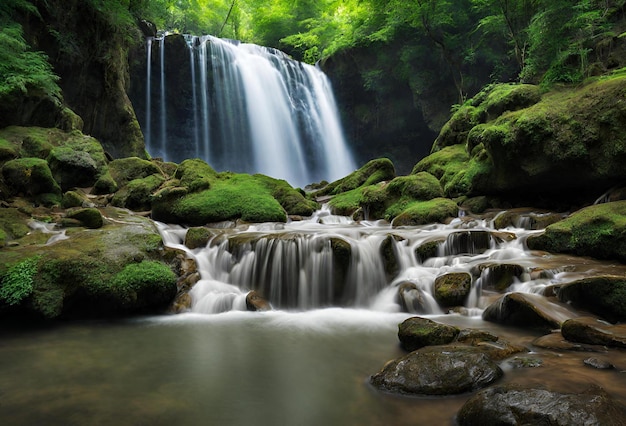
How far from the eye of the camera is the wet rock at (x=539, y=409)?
2.32m

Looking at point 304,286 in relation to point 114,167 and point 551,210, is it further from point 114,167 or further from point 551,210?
point 114,167

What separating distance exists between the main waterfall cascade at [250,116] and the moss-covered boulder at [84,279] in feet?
63.5

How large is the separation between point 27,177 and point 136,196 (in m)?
2.77

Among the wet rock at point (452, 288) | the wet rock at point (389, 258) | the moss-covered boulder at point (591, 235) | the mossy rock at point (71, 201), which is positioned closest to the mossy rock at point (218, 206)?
the mossy rock at point (71, 201)

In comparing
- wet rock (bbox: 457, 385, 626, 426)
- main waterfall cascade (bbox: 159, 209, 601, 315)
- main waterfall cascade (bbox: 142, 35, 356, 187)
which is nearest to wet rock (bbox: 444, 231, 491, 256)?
main waterfall cascade (bbox: 159, 209, 601, 315)

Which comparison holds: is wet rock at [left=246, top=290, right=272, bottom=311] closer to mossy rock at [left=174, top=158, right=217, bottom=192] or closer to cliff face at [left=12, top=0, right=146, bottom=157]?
mossy rock at [left=174, top=158, right=217, bottom=192]

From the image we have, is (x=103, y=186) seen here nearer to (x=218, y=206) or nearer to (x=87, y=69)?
(x=218, y=206)

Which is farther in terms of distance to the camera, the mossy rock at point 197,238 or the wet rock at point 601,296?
the mossy rock at point 197,238

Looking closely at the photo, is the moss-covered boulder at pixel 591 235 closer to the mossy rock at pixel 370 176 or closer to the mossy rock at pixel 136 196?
the mossy rock at pixel 370 176

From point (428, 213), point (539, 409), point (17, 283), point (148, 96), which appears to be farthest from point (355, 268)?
point (148, 96)

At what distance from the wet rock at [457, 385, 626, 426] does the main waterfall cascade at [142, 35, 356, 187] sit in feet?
78.4

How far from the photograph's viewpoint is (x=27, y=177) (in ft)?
32.0

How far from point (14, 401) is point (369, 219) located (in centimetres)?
1107

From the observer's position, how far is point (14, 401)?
327cm
